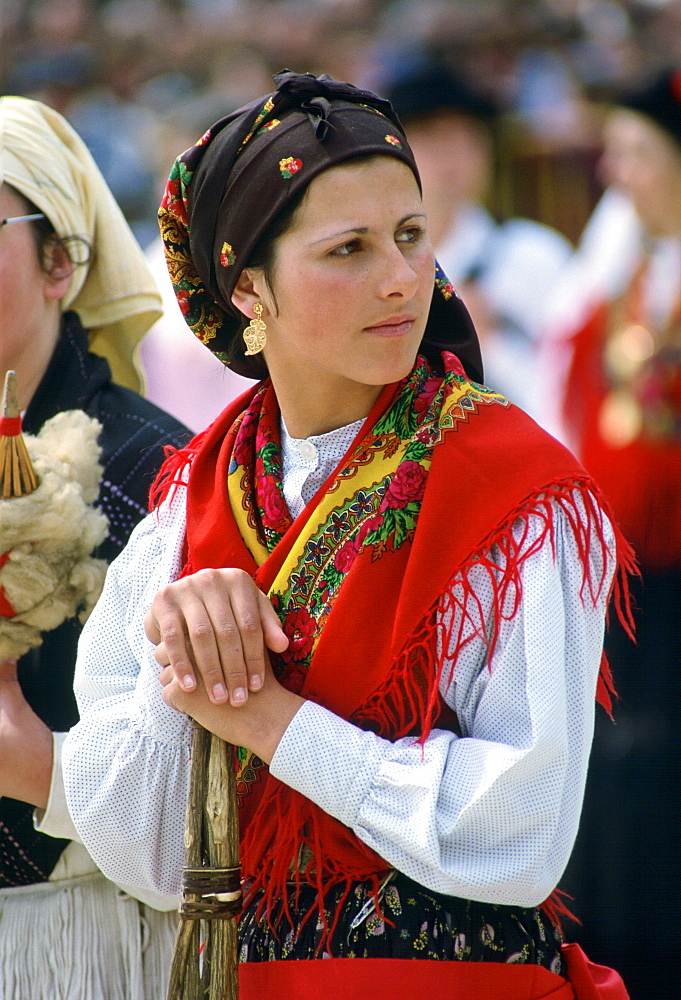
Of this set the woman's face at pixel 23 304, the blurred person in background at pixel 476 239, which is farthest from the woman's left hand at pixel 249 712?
the blurred person in background at pixel 476 239

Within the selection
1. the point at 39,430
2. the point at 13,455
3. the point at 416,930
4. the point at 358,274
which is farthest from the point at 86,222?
the point at 416,930

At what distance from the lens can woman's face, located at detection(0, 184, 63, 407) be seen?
230 cm

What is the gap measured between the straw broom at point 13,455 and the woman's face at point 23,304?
1.30 feet

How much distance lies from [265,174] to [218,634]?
65 cm

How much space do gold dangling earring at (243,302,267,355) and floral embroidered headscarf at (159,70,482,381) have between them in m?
0.06

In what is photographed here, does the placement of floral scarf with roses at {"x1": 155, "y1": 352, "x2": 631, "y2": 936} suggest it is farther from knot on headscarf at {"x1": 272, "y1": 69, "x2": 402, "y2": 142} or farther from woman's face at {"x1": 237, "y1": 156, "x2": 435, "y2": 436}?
knot on headscarf at {"x1": 272, "y1": 69, "x2": 402, "y2": 142}

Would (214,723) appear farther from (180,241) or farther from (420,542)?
(180,241)

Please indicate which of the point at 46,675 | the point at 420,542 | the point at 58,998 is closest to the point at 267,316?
the point at 420,542

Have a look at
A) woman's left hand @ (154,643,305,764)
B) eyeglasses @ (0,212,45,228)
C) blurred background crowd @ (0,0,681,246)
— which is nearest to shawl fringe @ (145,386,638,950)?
woman's left hand @ (154,643,305,764)

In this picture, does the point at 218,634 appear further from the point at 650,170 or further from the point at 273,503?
the point at 650,170

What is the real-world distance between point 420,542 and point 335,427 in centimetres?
32

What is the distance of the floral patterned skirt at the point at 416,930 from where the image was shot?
5.35ft

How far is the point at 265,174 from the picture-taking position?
1762 mm

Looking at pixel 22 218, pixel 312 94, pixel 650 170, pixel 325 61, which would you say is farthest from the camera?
pixel 325 61
